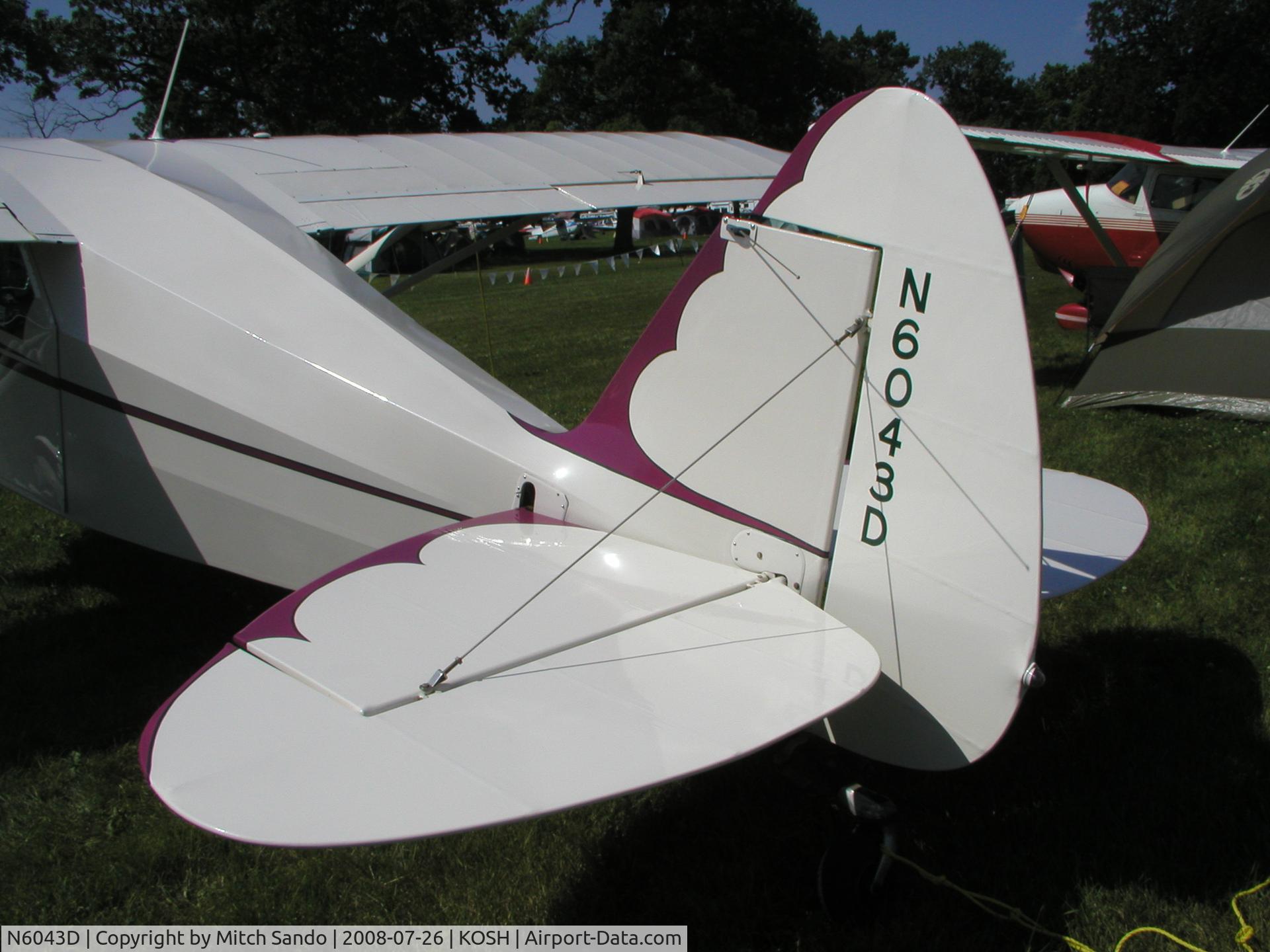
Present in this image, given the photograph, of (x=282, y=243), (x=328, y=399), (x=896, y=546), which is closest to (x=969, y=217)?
(x=896, y=546)

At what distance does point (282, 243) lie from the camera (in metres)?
3.63

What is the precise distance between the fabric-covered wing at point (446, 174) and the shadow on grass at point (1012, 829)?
3.34 m

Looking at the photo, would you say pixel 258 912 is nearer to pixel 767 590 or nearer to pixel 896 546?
pixel 767 590

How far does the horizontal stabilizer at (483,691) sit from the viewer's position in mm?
1660

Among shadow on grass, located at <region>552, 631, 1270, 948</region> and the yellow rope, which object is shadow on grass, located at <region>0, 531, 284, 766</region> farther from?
the yellow rope

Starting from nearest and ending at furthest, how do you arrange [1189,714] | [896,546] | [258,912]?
[896,546] < [258,912] < [1189,714]

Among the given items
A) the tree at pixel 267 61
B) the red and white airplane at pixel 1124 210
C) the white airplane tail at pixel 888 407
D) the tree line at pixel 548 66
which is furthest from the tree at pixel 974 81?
the white airplane tail at pixel 888 407

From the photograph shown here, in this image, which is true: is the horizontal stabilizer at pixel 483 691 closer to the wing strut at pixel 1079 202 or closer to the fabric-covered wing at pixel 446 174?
the fabric-covered wing at pixel 446 174

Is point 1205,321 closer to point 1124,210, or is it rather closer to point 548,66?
point 1124,210

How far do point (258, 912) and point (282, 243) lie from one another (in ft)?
7.64

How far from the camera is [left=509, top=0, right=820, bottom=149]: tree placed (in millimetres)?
39812

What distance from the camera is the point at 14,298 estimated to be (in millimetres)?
3957

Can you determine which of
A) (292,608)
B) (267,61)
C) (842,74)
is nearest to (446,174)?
(292,608)

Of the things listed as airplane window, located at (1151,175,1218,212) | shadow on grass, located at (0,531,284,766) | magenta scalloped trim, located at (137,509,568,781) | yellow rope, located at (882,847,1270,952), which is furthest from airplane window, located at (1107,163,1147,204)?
magenta scalloped trim, located at (137,509,568,781)
